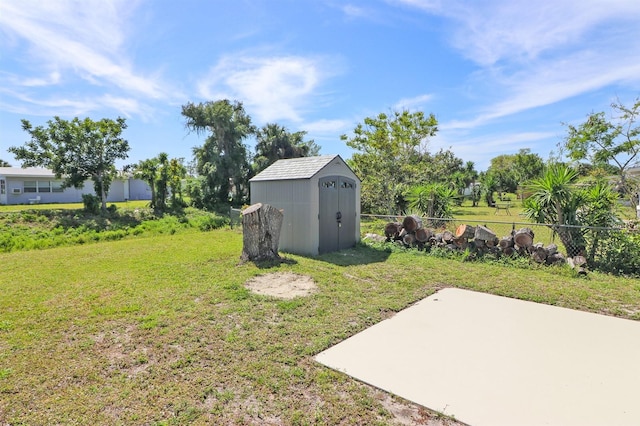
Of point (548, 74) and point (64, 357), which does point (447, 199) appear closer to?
point (548, 74)

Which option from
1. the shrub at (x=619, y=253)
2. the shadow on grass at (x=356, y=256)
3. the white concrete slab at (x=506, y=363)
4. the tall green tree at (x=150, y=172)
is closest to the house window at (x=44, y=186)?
the tall green tree at (x=150, y=172)

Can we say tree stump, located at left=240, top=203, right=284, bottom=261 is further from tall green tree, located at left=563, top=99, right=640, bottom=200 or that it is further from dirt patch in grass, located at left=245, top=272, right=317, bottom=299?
tall green tree, located at left=563, top=99, right=640, bottom=200

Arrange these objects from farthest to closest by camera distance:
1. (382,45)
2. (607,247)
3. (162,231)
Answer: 1. (162,231)
2. (382,45)
3. (607,247)

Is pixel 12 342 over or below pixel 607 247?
below

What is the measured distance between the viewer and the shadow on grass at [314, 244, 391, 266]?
696cm

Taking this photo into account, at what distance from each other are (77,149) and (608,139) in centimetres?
2082

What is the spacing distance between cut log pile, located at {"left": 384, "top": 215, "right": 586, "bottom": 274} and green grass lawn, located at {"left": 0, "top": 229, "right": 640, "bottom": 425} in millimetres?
459

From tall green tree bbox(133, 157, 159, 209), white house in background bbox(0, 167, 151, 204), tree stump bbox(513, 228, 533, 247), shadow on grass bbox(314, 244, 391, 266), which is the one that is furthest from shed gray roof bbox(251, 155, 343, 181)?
white house in background bbox(0, 167, 151, 204)

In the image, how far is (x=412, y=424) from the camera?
2107mm

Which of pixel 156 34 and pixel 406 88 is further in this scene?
pixel 406 88

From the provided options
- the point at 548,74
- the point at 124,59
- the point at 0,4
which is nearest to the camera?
the point at 0,4

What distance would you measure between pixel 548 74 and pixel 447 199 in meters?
4.66

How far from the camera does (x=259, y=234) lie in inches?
261

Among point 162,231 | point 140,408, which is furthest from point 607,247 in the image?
point 162,231
